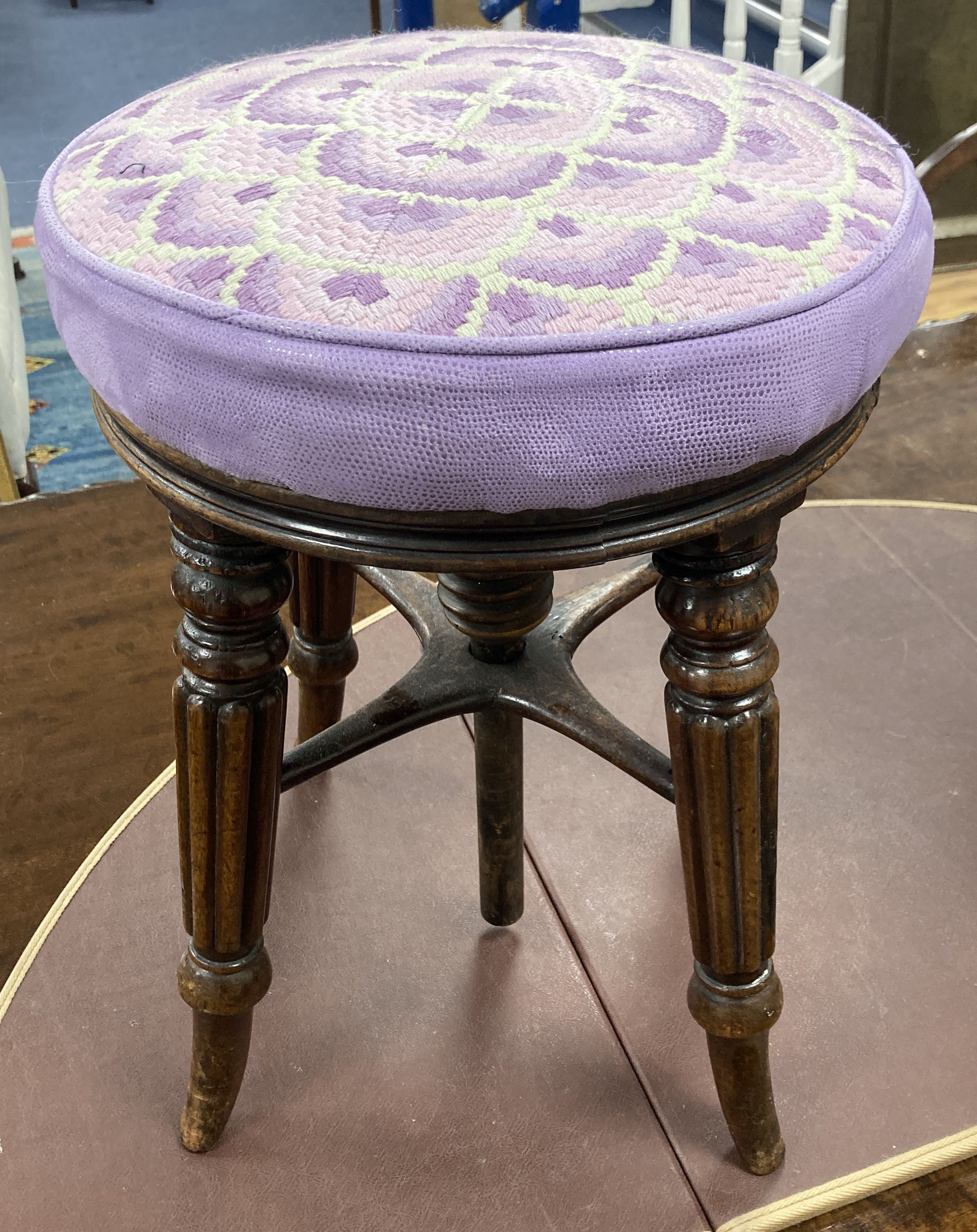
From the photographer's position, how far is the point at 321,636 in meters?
0.96

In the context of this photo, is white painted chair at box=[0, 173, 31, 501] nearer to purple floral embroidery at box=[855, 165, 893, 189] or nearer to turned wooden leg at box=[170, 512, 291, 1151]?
turned wooden leg at box=[170, 512, 291, 1151]

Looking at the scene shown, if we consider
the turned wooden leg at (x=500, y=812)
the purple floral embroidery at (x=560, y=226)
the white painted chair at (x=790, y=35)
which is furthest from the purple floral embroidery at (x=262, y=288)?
the white painted chair at (x=790, y=35)

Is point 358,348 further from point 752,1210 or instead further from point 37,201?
point 752,1210

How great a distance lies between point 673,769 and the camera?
0.63 m

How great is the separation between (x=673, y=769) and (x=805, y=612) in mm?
622

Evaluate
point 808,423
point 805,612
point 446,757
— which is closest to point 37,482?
point 446,757

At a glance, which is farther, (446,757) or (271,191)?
(446,757)

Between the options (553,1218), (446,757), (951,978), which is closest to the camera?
(553,1218)

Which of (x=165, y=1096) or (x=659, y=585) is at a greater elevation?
(x=659, y=585)

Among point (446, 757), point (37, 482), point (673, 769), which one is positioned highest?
point (673, 769)

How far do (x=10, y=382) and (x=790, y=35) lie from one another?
4.60ft

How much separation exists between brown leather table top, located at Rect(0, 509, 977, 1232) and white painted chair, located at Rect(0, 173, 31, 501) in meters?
0.60

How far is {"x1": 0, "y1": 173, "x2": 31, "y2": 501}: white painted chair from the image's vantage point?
145 cm

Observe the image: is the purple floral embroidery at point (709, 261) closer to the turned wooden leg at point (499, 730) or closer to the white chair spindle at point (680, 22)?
the turned wooden leg at point (499, 730)
